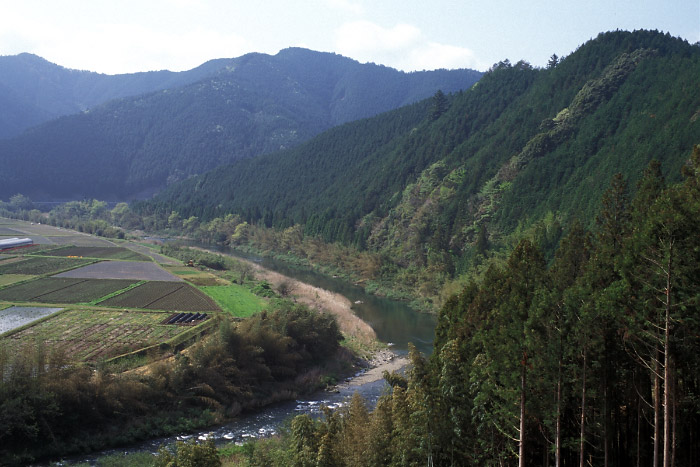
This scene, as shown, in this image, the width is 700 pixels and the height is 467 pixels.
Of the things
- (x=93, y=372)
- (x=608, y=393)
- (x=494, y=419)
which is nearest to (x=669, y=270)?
(x=608, y=393)

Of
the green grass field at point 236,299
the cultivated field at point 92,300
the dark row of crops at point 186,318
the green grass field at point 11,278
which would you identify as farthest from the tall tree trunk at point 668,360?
the green grass field at point 11,278

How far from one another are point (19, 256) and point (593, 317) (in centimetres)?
9272

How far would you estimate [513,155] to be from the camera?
101 meters

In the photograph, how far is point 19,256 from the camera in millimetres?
86875

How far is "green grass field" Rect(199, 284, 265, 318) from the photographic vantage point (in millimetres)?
62375

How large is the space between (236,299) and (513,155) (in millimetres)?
60398

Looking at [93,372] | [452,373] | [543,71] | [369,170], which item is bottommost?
[93,372]

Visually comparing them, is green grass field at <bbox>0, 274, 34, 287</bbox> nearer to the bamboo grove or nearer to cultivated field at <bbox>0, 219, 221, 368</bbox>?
cultivated field at <bbox>0, 219, 221, 368</bbox>

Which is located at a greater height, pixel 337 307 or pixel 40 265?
pixel 40 265

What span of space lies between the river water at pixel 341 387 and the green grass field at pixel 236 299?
1493 centimetres

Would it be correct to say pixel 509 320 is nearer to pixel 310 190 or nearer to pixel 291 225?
pixel 291 225

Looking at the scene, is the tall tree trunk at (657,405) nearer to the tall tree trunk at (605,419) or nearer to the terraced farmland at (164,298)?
the tall tree trunk at (605,419)

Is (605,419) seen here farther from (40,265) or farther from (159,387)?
(40,265)

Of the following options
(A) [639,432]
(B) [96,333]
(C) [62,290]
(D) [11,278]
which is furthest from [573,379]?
(D) [11,278]
